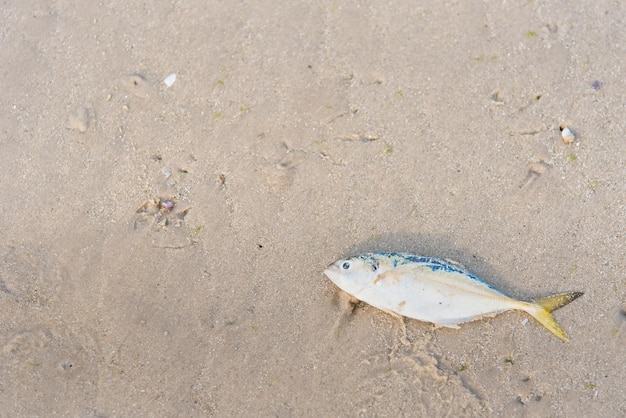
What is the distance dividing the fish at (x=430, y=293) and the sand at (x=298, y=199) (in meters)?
0.10

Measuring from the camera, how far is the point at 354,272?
3641 millimetres

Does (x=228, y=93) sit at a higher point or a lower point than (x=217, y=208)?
higher

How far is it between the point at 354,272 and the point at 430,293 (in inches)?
20.3

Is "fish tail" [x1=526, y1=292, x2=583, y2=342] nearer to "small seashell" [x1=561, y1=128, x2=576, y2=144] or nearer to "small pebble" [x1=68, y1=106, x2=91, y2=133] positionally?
"small seashell" [x1=561, y1=128, x2=576, y2=144]

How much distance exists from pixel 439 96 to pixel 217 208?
73.9 inches

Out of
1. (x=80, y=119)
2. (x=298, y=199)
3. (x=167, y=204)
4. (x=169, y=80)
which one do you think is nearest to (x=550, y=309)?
(x=298, y=199)

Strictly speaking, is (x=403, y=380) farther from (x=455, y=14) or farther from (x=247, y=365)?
(x=455, y=14)

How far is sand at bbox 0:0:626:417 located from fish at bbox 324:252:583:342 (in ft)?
0.34

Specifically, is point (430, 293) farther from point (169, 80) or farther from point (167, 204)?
point (169, 80)

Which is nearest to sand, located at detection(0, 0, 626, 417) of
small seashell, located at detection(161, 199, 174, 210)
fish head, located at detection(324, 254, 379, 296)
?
small seashell, located at detection(161, 199, 174, 210)

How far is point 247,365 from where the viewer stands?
3.63 meters

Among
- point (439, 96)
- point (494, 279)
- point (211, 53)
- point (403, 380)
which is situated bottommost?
point (403, 380)

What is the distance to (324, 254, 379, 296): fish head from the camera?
3.63 metres

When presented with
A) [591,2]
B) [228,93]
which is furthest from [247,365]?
[591,2]
